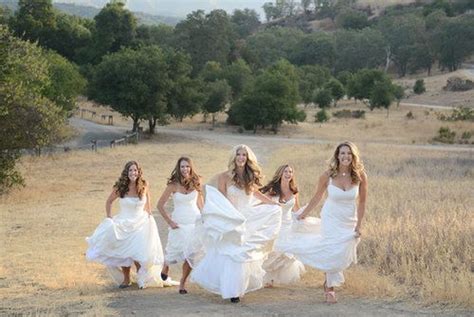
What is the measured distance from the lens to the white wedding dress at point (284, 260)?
9.16 metres

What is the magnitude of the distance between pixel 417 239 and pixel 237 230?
4.32 meters

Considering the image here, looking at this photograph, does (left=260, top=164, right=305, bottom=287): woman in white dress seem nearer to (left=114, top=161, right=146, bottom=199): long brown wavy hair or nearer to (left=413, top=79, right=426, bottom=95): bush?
(left=114, top=161, right=146, bottom=199): long brown wavy hair

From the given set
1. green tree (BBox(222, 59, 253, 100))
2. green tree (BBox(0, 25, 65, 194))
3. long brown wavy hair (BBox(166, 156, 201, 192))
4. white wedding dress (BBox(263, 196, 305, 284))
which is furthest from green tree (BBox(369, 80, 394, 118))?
long brown wavy hair (BBox(166, 156, 201, 192))

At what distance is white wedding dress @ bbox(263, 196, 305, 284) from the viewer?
9.16 meters

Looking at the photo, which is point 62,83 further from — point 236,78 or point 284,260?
point 284,260

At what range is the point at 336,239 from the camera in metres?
8.54

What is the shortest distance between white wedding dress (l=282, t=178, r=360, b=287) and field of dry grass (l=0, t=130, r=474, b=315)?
2.39ft

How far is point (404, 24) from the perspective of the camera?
376 ft

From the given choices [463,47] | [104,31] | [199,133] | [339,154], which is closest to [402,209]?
[339,154]

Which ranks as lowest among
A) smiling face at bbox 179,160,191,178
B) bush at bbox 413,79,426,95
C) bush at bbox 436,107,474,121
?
smiling face at bbox 179,160,191,178

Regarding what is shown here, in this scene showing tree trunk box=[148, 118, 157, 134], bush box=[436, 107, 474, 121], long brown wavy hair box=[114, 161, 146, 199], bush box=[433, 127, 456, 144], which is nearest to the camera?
long brown wavy hair box=[114, 161, 146, 199]

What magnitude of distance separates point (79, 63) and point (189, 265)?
228ft

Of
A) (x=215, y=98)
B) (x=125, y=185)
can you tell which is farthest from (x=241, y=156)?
(x=215, y=98)

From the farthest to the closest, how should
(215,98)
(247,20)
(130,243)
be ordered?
(247,20), (215,98), (130,243)
